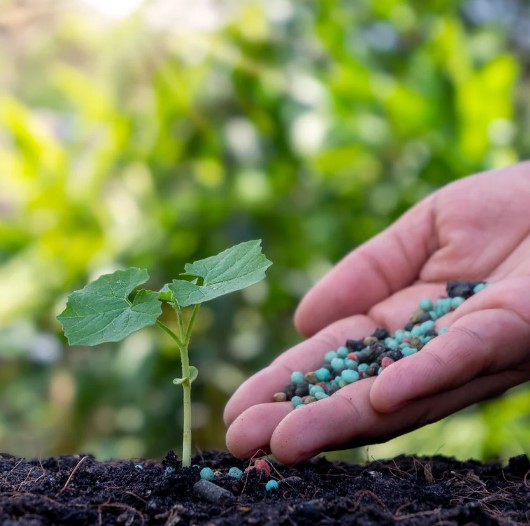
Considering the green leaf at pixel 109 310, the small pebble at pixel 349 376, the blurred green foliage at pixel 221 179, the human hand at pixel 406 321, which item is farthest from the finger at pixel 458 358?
the blurred green foliage at pixel 221 179

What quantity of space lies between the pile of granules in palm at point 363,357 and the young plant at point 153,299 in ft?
0.83

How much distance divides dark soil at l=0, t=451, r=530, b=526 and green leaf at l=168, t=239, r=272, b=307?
25 cm

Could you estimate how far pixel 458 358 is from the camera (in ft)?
3.76

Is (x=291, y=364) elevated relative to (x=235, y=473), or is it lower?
elevated

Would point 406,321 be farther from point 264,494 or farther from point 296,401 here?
point 264,494

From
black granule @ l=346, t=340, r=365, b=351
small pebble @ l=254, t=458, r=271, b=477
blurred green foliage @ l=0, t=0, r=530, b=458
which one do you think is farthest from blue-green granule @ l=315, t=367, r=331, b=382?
blurred green foliage @ l=0, t=0, r=530, b=458

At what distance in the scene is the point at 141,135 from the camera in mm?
3088

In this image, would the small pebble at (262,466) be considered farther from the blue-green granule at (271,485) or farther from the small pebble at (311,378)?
the small pebble at (311,378)

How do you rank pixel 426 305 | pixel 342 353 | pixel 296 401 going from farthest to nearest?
pixel 426 305 < pixel 342 353 < pixel 296 401

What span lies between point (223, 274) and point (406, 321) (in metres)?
0.57

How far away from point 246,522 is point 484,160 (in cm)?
210

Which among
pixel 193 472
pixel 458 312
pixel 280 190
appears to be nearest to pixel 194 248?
pixel 280 190

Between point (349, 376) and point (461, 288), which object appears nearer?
point (349, 376)

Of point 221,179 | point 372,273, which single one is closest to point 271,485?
point 372,273
